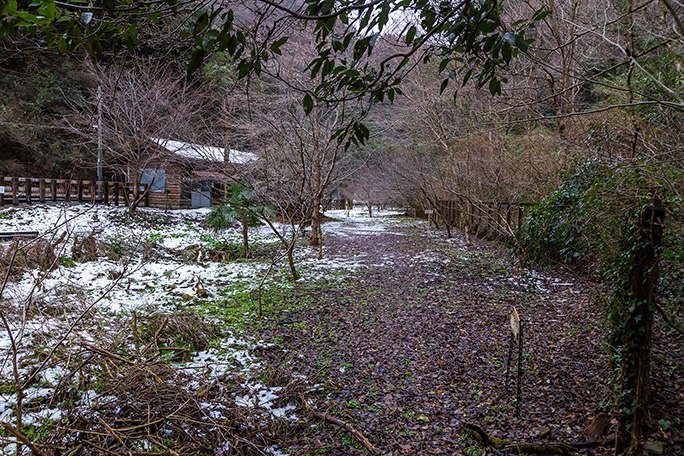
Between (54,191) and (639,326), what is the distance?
17633 mm

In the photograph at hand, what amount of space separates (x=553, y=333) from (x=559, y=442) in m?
2.11

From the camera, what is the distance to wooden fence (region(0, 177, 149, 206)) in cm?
1338

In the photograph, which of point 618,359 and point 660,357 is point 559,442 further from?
point 660,357

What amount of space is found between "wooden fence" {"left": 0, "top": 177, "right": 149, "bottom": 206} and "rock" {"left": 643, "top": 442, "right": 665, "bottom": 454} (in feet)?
47.2

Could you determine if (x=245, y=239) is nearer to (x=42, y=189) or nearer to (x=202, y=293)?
(x=202, y=293)

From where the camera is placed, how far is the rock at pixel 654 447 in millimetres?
2227

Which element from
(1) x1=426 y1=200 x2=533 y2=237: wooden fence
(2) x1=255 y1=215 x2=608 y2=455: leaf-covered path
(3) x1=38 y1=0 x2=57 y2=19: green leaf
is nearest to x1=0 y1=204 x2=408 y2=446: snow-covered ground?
(2) x1=255 y1=215 x2=608 y2=455: leaf-covered path

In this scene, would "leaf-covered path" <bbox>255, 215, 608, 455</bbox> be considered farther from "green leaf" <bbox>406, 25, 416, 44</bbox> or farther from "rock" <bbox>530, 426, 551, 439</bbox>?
"green leaf" <bbox>406, 25, 416, 44</bbox>

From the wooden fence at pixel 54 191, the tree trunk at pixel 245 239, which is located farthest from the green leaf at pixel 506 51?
the wooden fence at pixel 54 191

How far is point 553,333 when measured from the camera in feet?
14.4

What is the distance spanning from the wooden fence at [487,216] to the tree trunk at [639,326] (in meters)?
4.99

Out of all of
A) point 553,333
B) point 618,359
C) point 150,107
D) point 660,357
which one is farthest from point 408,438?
point 150,107

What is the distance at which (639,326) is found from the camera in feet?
7.67

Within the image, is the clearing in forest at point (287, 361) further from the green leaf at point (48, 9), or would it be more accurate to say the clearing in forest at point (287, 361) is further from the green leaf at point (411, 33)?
the green leaf at point (411, 33)
